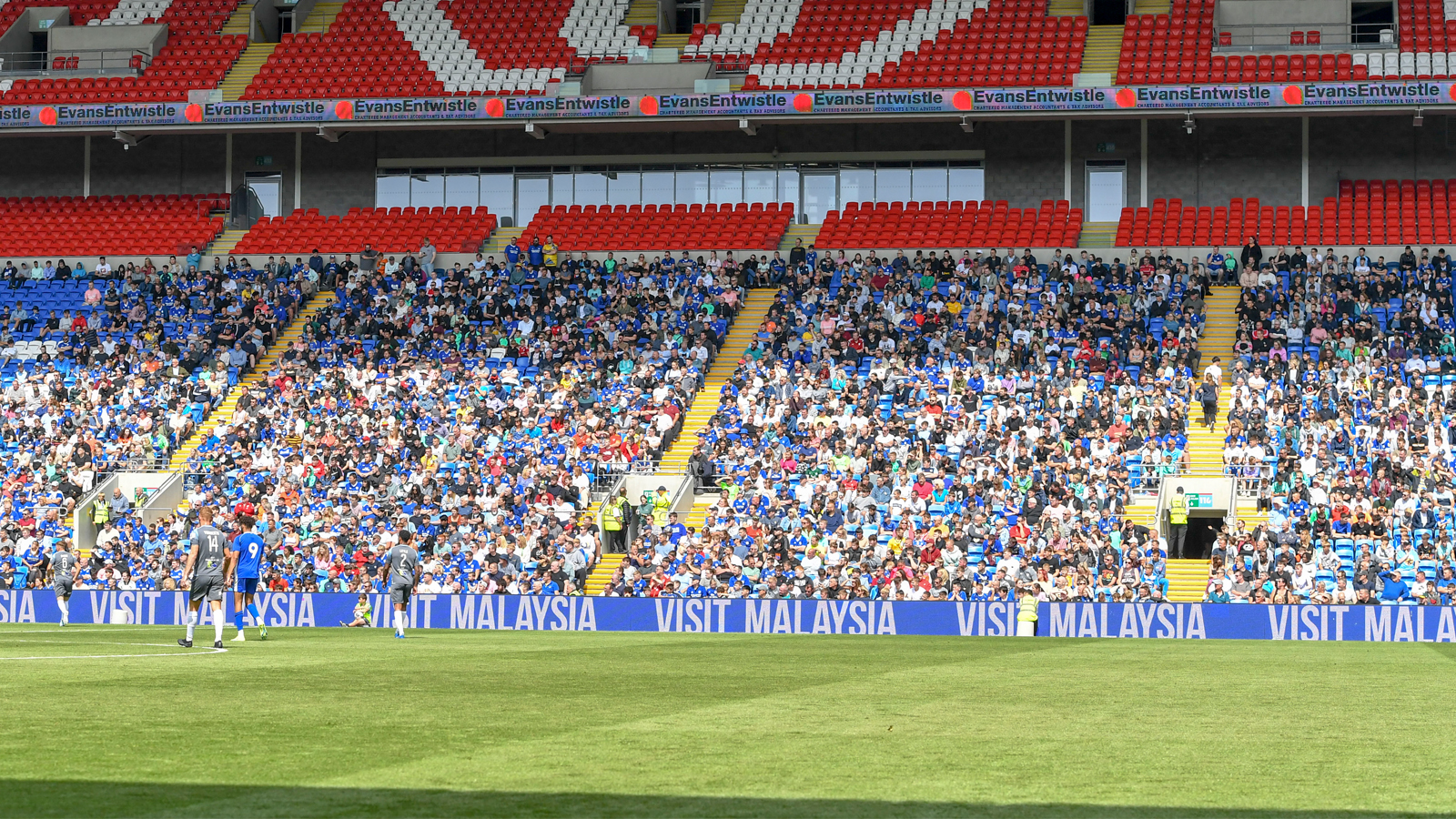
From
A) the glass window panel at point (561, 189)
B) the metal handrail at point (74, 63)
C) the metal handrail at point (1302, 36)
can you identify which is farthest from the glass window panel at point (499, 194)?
the metal handrail at point (1302, 36)

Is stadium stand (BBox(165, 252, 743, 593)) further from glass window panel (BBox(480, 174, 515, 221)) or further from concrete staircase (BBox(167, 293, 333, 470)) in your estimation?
glass window panel (BBox(480, 174, 515, 221))

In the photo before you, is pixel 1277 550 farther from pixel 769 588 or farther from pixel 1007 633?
pixel 769 588

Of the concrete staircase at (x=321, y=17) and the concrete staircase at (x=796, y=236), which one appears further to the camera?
the concrete staircase at (x=321, y=17)

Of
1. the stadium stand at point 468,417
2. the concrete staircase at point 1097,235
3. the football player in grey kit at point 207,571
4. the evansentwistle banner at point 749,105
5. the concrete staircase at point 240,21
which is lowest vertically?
the football player in grey kit at point 207,571

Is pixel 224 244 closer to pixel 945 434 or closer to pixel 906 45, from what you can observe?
pixel 906 45

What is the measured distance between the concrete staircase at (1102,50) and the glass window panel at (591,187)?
46.4 feet

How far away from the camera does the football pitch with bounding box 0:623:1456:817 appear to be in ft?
29.2

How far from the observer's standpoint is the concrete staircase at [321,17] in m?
56.0

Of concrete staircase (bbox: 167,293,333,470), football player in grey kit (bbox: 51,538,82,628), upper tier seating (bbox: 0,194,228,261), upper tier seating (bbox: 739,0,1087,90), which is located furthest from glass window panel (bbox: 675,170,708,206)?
football player in grey kit (bbox: 51,538,82,628)

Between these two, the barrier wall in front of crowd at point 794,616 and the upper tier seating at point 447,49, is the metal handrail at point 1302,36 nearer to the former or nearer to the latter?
the upper tier seating at point 447,49

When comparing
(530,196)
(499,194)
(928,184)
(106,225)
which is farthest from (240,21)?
(928,184)

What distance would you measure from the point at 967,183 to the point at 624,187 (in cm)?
997

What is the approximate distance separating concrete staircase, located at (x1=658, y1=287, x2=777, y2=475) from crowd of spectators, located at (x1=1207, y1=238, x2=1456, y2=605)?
462 inches

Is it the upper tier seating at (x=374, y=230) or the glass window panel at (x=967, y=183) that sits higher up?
the glass window panel at (x=967, y=183)
